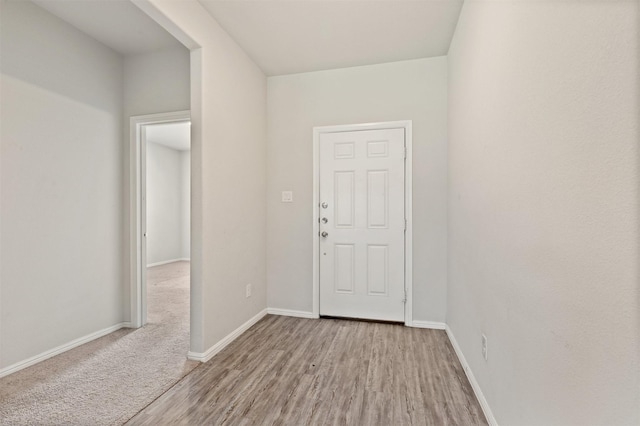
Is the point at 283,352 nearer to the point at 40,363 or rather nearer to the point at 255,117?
the point at 40,363

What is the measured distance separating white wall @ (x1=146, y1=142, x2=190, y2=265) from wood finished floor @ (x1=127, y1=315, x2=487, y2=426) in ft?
16.1

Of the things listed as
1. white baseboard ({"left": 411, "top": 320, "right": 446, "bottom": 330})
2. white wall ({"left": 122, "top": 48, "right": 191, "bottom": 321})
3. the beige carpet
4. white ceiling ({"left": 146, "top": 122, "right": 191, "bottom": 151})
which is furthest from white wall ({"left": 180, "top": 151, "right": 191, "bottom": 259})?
white baseboard ({"left": 411, "top": 320, "right": 446, "bottom": 330})

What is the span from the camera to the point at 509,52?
4.34 ft

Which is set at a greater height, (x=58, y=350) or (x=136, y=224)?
(x=136, y=224)

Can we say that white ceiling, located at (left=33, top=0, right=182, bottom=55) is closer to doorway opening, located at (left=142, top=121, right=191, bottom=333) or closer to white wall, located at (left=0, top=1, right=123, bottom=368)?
white wall, located at (left=0, top=1, right=123, bottom=368)

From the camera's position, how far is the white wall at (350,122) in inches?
115

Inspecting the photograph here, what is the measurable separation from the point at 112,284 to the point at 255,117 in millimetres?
2184

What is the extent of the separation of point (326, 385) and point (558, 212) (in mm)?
1668

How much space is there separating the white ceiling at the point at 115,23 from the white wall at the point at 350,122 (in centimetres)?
119

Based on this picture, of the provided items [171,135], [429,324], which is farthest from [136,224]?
[171,135]

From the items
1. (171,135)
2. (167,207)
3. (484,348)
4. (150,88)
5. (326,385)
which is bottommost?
(326,385)

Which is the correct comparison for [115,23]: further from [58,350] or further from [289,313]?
[289,313]

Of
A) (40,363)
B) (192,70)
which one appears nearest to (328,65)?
(192,70)

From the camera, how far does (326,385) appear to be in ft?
6.36
